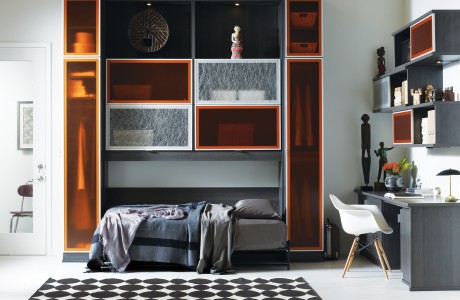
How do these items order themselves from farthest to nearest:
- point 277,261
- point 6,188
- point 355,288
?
1. point 6,188
2. point 277,261
3. point 355,288

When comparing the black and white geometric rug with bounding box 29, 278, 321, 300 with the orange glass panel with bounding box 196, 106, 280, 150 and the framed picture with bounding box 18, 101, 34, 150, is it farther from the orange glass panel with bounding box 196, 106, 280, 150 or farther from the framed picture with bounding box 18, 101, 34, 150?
the framed picture with bounding box 18, 101, 34, 150

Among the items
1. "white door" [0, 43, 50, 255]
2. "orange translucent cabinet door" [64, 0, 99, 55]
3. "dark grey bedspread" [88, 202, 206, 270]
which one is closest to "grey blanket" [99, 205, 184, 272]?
"dark grey bedspread" [88, 202, 206, 270]

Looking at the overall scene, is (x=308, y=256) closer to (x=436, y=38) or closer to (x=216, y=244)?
(x=216, y=244)

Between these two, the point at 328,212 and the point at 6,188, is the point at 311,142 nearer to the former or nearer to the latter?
the point at 328,212

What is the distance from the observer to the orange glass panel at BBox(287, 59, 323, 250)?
6.72 metres

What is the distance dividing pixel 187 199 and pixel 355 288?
2.34 metres

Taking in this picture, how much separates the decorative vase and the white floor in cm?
81

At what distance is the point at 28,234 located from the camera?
7059 millimetres

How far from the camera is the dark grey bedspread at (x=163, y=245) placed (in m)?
6.18

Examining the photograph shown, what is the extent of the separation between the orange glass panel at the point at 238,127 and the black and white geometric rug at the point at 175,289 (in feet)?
5.16

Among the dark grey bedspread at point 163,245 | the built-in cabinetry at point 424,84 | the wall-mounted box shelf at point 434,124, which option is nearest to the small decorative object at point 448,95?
the built-in cabinetry at point 424,84

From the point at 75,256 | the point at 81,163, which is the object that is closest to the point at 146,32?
the point at 81,163

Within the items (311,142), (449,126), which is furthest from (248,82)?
(449,126)

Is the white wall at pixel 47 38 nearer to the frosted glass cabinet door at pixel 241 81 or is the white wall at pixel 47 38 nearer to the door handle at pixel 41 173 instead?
the door handle at pixel 41 173
